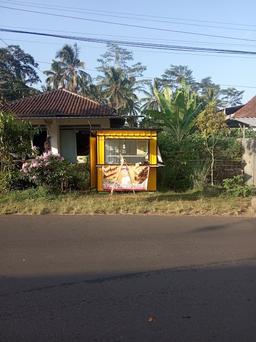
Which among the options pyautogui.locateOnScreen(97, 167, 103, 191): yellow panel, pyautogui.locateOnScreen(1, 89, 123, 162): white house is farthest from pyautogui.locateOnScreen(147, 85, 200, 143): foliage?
pyautogui.locateOnScreen(1, 89, 123, 162): white house

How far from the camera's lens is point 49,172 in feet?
46.6

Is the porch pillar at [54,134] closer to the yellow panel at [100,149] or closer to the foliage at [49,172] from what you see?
the foliage at [49,172]

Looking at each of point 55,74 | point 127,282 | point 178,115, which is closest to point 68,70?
point 55,74

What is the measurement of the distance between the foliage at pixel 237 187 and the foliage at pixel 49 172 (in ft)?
15.7

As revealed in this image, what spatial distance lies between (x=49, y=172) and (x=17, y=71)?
143ft

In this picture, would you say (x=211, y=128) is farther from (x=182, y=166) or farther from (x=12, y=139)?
(x=12, y=139)

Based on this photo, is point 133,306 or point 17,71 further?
point 17,71

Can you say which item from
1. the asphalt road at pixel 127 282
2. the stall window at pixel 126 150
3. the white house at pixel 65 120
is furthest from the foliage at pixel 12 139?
the white house at pixel 65 120

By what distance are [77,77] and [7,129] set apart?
43.9 metres

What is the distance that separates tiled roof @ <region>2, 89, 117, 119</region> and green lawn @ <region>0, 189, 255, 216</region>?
10.8 meters

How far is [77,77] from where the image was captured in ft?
186

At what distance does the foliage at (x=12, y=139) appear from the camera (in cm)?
1393

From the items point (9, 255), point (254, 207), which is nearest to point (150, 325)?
point (9, 255)

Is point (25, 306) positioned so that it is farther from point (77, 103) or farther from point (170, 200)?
point (77, 103)
